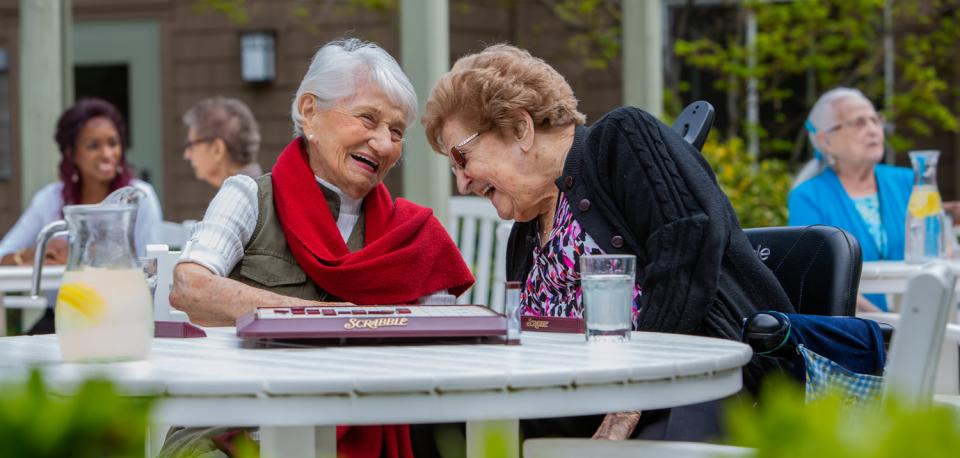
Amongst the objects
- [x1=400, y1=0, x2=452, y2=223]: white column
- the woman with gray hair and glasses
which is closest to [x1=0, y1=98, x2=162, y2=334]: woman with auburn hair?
the woman with gray hair and glasses

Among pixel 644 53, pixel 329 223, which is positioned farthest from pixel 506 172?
pixel 644 53

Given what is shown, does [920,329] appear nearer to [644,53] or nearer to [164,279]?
[164,279]

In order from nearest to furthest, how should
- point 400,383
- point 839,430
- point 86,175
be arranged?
point 839,430 < point 400,383 < point 86,175

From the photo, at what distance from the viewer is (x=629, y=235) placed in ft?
7.67

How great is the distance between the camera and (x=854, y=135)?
15.2ft

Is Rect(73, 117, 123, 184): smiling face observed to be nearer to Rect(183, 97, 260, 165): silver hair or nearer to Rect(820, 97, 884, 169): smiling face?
Rect(183, 97, 260, 165): silver hair

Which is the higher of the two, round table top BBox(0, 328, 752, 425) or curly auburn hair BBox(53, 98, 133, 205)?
curly auburn hair BBox(53, 98, 133, 205)

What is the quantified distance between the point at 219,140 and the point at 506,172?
107 inches

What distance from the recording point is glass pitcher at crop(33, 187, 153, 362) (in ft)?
5.07

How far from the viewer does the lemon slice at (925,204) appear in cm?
385

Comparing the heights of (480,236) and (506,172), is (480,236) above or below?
below

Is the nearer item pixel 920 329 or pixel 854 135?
pixel 920 329

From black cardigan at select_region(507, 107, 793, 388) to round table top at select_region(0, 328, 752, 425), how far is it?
1.60 ft

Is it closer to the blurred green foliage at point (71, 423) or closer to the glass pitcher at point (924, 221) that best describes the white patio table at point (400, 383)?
the blurred green foliage at point (71, 423)
